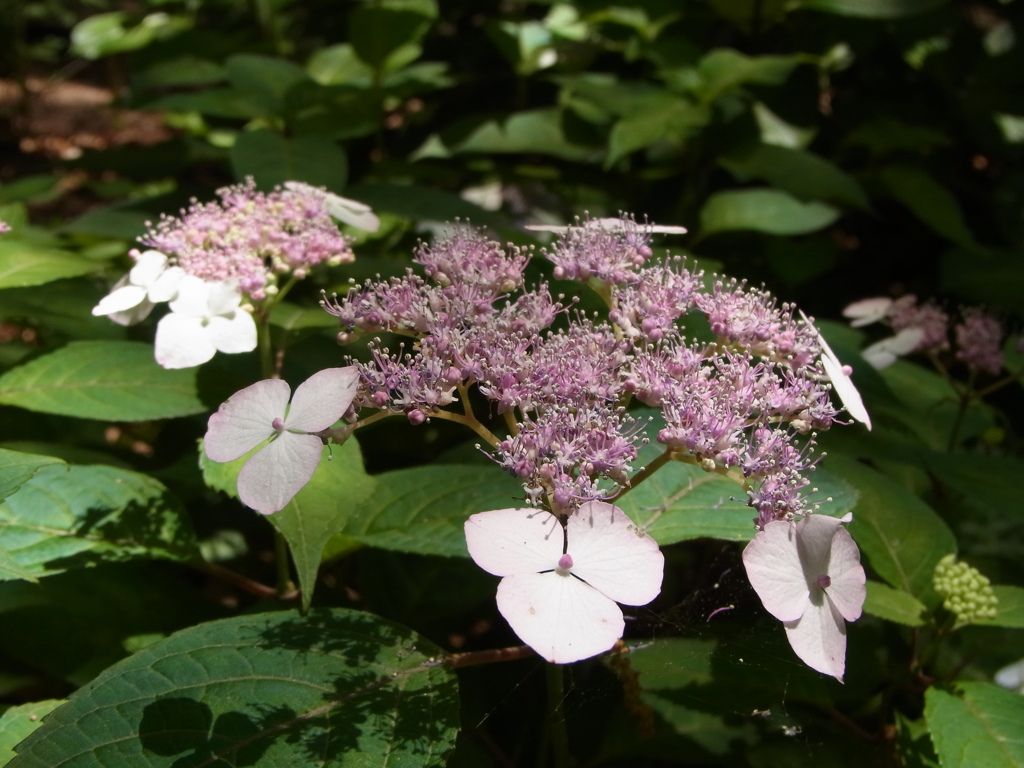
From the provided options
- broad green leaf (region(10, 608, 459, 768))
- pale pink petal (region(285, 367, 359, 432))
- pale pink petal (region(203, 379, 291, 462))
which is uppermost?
pale pink petal (region(285, 367, 359, 432))

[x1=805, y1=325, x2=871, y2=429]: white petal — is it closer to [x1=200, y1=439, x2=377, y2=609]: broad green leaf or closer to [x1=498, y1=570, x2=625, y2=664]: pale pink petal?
[x1=498, y1=570, x2=625, y2=664]: pale pink petal

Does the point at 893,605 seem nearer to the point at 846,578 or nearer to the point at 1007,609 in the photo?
the point at 1007,609

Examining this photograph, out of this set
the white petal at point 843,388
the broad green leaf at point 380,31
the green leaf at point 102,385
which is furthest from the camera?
the broad green leaf at point 380,31

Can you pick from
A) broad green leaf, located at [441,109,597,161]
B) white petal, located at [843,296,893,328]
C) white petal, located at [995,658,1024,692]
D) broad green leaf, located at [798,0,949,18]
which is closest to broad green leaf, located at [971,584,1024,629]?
white petal, located at [995,658,1024,692]

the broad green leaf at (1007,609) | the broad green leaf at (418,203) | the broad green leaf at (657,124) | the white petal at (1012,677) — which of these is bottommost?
the white petal at (1012,677)

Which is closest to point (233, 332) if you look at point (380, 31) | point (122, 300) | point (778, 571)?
point (122, 300)

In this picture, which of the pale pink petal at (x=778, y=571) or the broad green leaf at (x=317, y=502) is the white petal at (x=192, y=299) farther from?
the pale pink petal at (x=778, y=571)

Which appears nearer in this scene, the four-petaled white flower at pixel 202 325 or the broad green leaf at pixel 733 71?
the four-petaled white flower at pixel 202 325

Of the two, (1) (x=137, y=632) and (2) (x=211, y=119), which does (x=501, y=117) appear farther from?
(1) (x=137, y=632)

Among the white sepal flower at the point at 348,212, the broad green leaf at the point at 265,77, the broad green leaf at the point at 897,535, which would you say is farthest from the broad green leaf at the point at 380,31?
the broad green leaf at the point at 897,535
